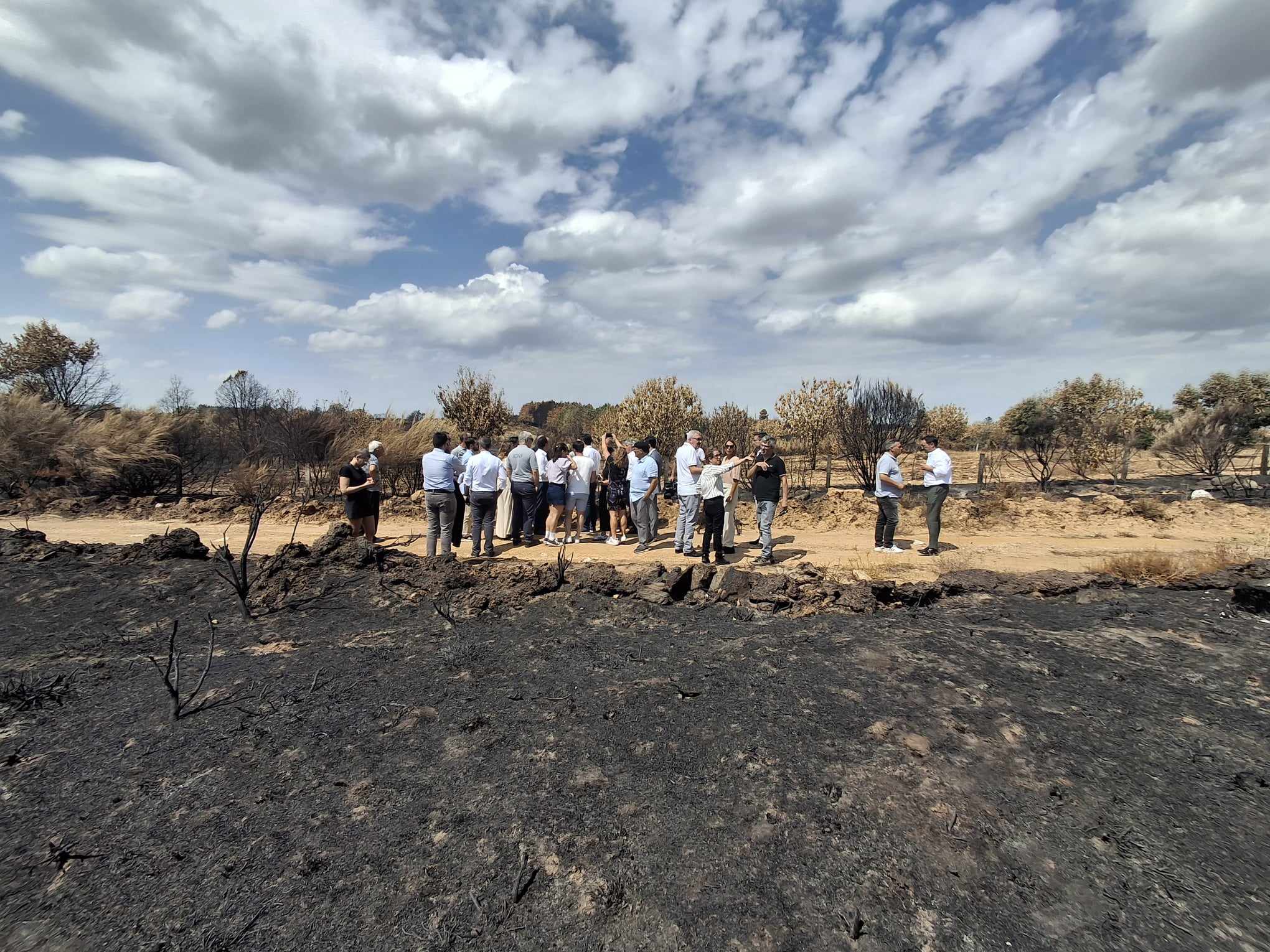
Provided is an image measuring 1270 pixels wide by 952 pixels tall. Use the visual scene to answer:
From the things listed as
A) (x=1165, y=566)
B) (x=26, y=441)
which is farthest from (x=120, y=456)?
(x=1165, y=566)

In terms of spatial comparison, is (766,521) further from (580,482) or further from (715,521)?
(580,482)

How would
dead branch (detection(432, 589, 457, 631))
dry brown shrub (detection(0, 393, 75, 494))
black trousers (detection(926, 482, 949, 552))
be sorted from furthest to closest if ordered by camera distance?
dry brown shrub (detection(0, 393, 75, 494)), black trousers (detection(926, 482, 949, 552)), dead branch (detection(432, 589, 457, 631))

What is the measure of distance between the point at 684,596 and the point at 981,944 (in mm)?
4470

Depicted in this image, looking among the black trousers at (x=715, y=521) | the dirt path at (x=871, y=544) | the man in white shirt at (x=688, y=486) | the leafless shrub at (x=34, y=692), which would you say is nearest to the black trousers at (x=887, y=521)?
the dirt path at (x=871, y=544)

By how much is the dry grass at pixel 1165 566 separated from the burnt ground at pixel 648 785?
3.79 feet

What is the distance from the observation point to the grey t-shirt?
8.83 meters

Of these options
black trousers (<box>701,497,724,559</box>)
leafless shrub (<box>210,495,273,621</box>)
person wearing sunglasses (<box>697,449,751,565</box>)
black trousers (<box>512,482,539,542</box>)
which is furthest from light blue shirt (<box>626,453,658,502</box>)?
leafless shrub (<box>210,495,273,621</box>)

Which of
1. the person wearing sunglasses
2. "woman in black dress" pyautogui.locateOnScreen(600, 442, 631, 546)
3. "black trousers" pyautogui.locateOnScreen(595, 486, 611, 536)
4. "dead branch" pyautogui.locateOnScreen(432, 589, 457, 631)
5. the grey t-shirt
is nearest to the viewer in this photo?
"dead branch" pyautogui.locateOnScreen(432, 589, 457, 631)

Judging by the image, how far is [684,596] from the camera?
6680 millimetres

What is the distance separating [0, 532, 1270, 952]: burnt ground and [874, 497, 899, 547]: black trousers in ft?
10.9

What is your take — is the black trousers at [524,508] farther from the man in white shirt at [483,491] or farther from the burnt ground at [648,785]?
the burnt ground at [648,785]

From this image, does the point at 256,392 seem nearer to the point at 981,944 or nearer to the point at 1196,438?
the point at 981,944

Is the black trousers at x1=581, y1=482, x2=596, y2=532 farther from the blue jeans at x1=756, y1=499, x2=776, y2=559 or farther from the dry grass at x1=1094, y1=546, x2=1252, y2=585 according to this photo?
the dry grass at x1=1094, y1=546, x2=1252, y2=585

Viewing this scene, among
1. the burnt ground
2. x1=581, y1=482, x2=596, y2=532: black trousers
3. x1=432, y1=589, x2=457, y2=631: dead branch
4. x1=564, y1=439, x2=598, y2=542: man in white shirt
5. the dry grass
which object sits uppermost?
x1=564, y1=439, x2=598, y2=542: man in white shirt
